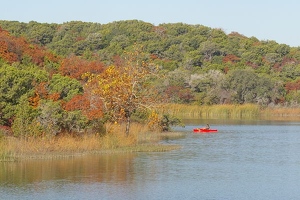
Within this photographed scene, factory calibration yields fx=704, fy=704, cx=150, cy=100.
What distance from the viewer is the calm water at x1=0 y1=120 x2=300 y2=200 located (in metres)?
21.2

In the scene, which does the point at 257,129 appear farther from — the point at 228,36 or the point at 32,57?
the point at 228,36

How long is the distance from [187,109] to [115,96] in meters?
30.9

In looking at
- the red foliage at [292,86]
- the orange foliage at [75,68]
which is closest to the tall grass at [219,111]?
the red foliage at [292,86]

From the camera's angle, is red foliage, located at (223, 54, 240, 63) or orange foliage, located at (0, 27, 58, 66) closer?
orange foliage, located at (0, 27, 58, 66)

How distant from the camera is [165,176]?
24531mm

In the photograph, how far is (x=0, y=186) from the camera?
867 inches

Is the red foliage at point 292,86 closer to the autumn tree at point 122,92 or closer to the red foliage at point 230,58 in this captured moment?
the red foliage at point 230,58

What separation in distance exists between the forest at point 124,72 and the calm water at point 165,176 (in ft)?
11.3

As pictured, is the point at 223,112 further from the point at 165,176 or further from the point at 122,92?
the point at 165,176

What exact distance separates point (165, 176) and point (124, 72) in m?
11.7

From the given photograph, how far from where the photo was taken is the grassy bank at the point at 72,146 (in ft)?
90.5

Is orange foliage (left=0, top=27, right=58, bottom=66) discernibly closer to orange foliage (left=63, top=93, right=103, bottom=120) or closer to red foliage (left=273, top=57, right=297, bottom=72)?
orange foliage (left=63, top=93, right=103, bottom=120)

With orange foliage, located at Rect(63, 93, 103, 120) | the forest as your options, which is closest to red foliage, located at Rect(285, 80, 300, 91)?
the forest

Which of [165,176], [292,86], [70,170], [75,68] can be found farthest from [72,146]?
[292,86]
